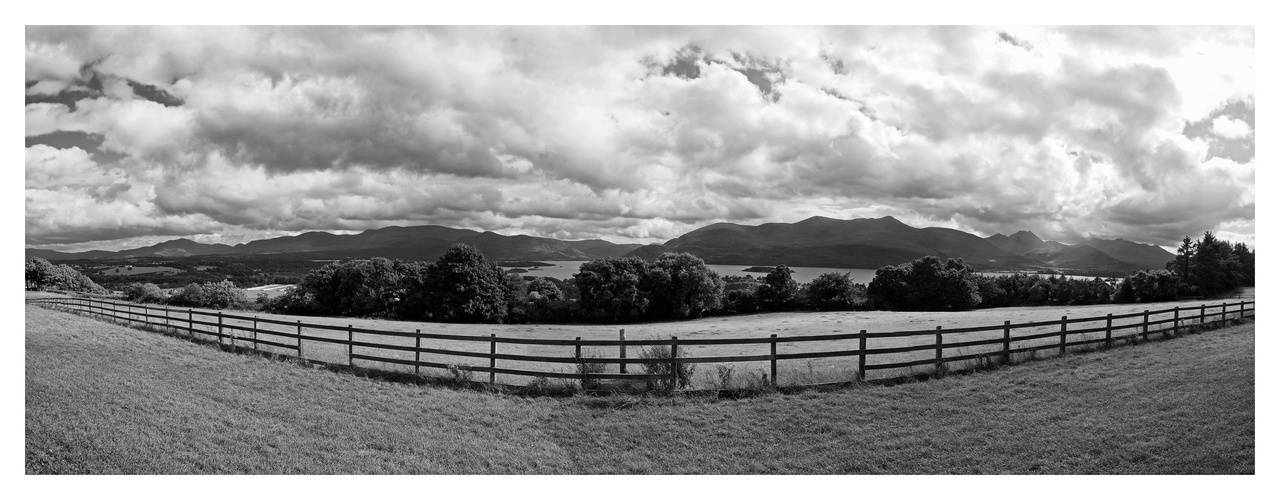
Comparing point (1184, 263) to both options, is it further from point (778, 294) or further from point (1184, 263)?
point (778, 294)

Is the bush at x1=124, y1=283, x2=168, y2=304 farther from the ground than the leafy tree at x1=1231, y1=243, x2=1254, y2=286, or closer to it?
closer to it

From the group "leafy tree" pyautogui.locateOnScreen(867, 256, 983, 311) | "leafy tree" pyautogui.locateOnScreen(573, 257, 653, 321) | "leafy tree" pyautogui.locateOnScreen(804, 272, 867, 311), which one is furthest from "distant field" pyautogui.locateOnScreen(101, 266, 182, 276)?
"leafy tree" pyautogui.locateOnScreen(867, 256, 983, 311)

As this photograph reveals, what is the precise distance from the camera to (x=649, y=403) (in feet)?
30.7

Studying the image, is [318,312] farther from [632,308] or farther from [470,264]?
[632,308]

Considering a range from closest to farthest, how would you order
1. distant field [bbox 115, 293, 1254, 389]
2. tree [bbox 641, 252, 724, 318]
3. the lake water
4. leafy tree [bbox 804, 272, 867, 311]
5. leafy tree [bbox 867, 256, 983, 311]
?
distant field [bbox 115, 293, 1254, 389] < tree [bbox 641, 252, 724, 318] < leafy tree [bbox 867, 256, 983, 311] < leafy tree [bbox 804, 272, 867, 311] < the lake water

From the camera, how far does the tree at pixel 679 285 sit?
46500 mm

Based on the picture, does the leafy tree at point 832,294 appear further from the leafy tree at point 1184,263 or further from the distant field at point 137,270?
the distant field at point 137,270

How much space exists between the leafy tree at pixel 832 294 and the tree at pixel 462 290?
93.5 feet

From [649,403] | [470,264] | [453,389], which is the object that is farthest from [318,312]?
[649,403]

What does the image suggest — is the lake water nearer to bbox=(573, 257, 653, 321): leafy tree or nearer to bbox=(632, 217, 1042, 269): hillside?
bbox=(632, 217, 1042, 269): hillside

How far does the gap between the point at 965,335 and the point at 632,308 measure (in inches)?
1059

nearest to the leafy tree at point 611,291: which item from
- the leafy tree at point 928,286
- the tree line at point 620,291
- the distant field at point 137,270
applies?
the tree line at point 620,291

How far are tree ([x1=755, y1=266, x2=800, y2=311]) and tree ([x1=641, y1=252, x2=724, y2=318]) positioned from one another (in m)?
6.15

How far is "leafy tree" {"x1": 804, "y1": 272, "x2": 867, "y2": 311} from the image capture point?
5116cm
